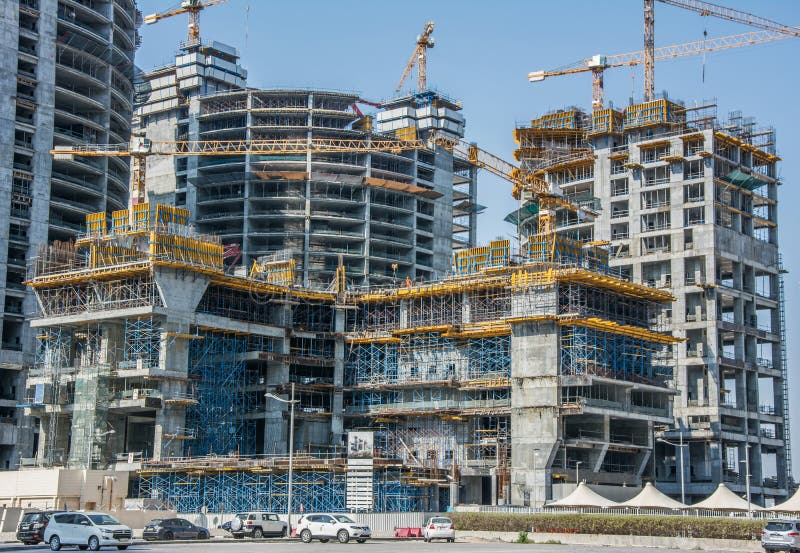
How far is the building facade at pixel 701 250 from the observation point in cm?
14912

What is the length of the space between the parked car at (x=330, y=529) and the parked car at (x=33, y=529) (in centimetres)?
1604

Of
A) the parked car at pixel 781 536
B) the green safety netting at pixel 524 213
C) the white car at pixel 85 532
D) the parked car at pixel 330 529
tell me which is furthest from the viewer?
the green safety netting at pixel 524 213

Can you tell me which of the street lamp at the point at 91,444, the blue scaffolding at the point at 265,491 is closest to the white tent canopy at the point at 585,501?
the blue scaffolding at the point at 265,491

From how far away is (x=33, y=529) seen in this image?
240 feet

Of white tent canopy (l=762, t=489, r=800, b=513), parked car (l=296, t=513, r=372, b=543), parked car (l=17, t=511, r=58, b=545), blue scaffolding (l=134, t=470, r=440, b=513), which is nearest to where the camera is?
parked car (l=17, t=511, r=58, b=545)

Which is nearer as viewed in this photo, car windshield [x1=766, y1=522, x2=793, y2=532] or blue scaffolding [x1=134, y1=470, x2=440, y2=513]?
car windshield [x1=766, y1=522, x2=793, y2=532]

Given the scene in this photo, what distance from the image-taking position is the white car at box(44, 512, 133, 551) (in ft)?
207

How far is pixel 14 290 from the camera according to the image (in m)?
146

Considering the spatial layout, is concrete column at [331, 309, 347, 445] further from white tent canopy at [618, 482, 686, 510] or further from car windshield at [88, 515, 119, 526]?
car windshield at [88, 515, 119, 526]

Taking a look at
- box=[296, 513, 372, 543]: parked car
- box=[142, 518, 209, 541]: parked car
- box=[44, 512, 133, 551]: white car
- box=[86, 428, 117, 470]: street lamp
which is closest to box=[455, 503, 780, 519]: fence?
box=[296, 513, 372, 543]: parked car

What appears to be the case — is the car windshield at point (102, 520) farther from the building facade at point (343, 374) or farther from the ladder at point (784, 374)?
the ladder at point (784, 374)

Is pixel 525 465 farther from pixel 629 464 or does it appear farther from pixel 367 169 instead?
pixel 367 169

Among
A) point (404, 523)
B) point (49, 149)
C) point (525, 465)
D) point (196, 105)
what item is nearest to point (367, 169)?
point (196, 105)

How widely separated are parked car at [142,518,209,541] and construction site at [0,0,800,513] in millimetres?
10570
